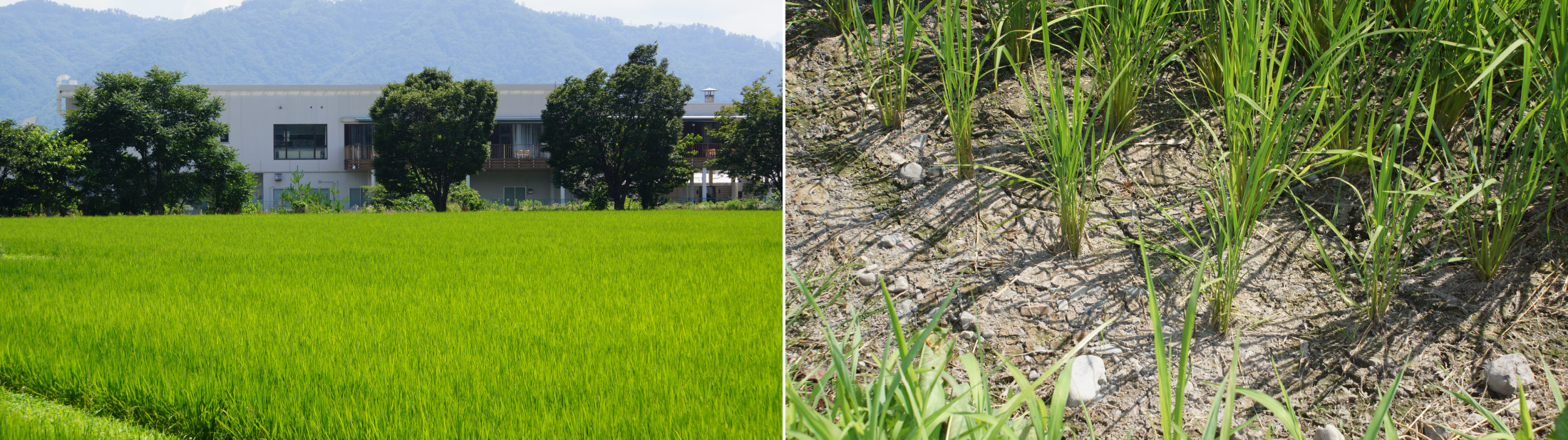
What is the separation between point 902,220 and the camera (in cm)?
110

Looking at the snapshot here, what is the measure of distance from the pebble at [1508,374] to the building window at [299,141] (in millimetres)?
27141

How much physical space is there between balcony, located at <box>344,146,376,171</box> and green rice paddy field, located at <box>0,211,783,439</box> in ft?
54.9

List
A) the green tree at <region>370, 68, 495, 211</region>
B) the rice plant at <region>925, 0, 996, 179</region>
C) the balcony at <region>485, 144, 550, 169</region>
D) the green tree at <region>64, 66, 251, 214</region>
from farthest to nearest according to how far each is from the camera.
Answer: the balcony at <region>485, 144, 550, 169</region> < the green tree at <region>370, 68, 495, 211</region> < the green tree at <region>64, 66, 251, 214</region> < the rice plant at <region>925, 0, 996, 179</region>

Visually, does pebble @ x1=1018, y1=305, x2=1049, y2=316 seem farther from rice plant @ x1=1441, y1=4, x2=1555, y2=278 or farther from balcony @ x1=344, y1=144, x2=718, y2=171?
balcony @ x1=344, y1=144, x2=718, y2=171

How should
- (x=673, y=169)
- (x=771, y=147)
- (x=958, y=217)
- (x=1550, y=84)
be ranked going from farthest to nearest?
(x=673, y=169) → (x=771, y=147) → (x=958, y=217) → (x=1550, y=84)

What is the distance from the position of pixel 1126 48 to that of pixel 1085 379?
0.54 metres

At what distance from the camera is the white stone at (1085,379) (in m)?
0.90

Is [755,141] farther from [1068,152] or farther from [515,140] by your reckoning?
[1068,152]

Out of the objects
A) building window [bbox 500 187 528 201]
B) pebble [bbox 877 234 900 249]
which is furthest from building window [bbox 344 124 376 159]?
pebble [bbox 877 234 900 249]

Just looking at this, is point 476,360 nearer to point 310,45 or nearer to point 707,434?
point 707,434

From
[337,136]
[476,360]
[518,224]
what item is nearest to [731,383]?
[476,360]

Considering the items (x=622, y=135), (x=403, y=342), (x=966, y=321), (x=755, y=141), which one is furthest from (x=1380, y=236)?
(x=622, y=135)

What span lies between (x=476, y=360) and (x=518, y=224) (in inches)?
400

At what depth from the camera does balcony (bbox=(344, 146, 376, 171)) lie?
22781 mm
